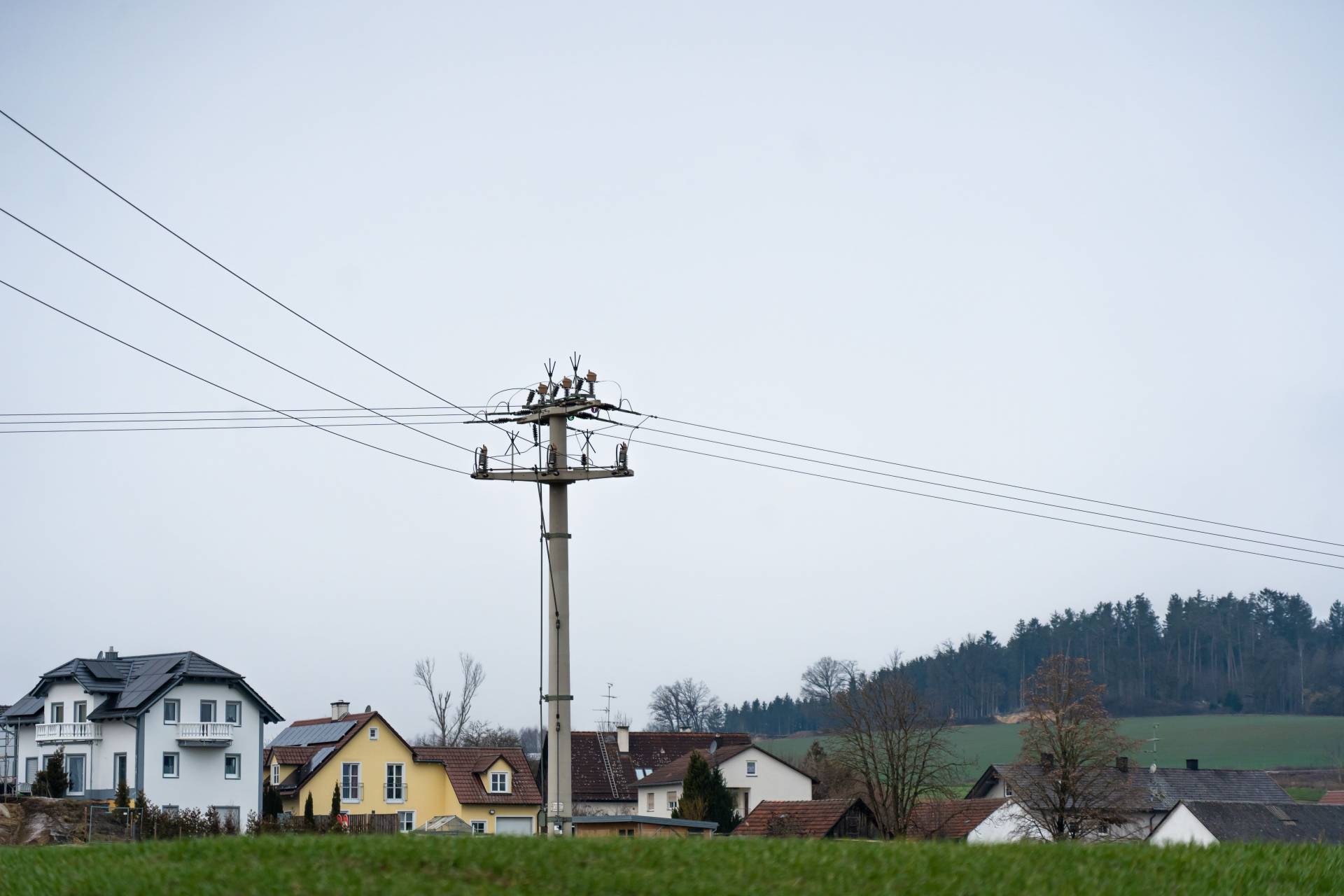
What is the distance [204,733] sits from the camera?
199 feet

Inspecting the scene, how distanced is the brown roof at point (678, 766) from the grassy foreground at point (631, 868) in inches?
2296

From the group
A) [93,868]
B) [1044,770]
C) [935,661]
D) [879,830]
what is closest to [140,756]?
[879,830]

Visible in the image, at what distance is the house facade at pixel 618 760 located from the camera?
73.8 metres

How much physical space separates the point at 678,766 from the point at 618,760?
15.4 ft

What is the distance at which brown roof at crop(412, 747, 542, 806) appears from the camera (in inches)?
2645

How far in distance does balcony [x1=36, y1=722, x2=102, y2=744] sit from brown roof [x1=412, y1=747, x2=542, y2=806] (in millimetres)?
15557

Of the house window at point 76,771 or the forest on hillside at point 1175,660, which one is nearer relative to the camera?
the house window at point 76,771

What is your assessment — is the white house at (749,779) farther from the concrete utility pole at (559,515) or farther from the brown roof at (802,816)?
the concrete utility pole at (559,515)

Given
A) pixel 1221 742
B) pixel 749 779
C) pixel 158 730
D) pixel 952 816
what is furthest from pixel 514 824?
pixel 1221 742

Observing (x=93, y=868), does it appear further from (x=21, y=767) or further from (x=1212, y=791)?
(x=1212, y=791)

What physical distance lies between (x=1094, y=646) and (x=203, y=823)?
133435 millimetres

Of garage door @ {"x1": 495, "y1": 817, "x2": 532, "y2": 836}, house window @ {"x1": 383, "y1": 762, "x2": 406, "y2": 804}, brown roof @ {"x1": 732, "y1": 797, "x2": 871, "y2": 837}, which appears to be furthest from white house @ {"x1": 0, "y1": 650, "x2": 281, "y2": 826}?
brown roof @ {"x1": 732, "y1": 797, "x2": 871, "y2": 837}

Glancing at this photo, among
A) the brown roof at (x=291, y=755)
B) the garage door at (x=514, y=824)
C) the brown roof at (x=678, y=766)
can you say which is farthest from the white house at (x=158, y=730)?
the brown roof at (x=678, y=766)

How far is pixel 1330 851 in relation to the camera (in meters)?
14.3
